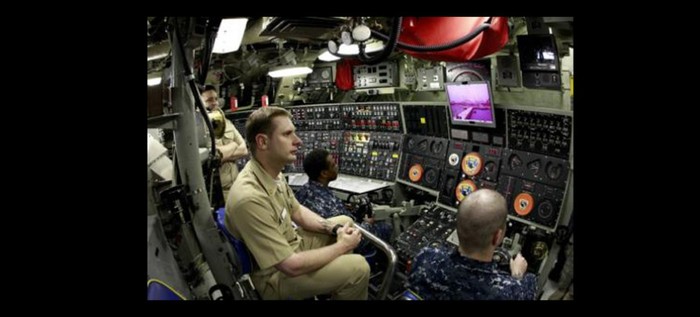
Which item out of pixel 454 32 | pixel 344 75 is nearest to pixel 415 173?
pixel 344 75

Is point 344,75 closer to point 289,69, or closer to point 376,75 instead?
point 376,75

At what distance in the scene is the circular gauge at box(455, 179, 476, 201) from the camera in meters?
3.99

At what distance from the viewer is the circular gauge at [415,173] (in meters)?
4.54

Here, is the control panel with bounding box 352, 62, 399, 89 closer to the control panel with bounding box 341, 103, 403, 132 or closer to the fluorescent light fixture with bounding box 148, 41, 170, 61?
the control panel with bounding box 341, 103, 403, 132

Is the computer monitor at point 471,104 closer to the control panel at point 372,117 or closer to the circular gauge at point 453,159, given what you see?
the circular gauge at point 453,159

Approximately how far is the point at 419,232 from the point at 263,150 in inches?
95.0

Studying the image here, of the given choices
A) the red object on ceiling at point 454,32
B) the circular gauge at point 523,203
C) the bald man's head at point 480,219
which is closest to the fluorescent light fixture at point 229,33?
the red object on ceiling at point 454,32

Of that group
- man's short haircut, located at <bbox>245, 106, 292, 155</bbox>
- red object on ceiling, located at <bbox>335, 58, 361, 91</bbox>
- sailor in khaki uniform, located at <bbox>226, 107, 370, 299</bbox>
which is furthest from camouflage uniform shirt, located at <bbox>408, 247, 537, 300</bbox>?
red object on ceiling, located at <bbox>335, 58, 361, 91</bbox>

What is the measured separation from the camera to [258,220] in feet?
5.74

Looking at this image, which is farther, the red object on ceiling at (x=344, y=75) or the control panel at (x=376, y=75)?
the red object on ceiling at (x=344, y=75)

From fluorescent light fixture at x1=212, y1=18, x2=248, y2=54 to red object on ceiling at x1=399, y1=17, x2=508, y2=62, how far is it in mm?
956

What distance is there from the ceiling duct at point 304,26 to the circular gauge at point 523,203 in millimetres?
2104

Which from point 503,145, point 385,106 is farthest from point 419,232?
point 385,106

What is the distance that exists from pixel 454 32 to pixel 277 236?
145 centimetres
